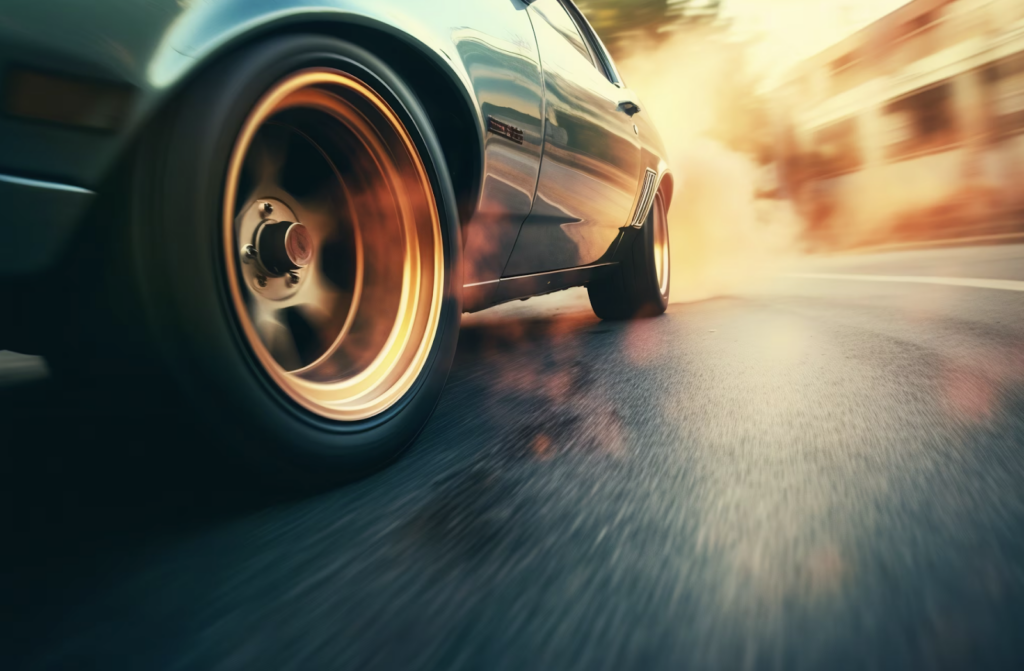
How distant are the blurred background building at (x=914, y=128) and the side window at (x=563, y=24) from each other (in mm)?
11878

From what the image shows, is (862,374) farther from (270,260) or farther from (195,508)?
(195,508)

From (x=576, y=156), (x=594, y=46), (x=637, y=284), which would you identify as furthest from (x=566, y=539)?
(x=637, y=284)

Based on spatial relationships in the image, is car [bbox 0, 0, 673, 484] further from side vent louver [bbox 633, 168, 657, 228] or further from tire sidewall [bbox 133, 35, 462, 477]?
side vent louver [bbox 633, 168, 657, 228]

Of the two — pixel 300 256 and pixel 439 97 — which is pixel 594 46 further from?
pixel 300 256

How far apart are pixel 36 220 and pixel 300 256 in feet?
2.44

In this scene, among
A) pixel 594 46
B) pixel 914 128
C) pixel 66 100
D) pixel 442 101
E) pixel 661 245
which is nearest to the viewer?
pixel 66 100

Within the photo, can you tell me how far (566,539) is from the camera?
1.52 metres

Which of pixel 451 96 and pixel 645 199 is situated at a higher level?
pixel 451 96

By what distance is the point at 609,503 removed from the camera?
67.6 inches

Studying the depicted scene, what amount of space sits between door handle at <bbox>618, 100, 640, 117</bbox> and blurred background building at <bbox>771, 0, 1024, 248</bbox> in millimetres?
11407

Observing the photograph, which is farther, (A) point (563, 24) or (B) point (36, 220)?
(A) point (563, 24)

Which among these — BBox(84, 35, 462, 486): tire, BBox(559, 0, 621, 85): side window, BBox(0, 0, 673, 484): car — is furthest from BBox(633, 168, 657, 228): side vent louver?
BBox(84, 35, 462, 486): tire

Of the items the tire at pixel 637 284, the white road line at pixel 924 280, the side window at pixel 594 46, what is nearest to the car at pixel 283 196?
the side window at pixel 594 46

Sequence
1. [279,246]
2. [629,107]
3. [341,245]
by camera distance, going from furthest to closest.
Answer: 1. [629,107]
2. [341,245]
3. [279,246]
